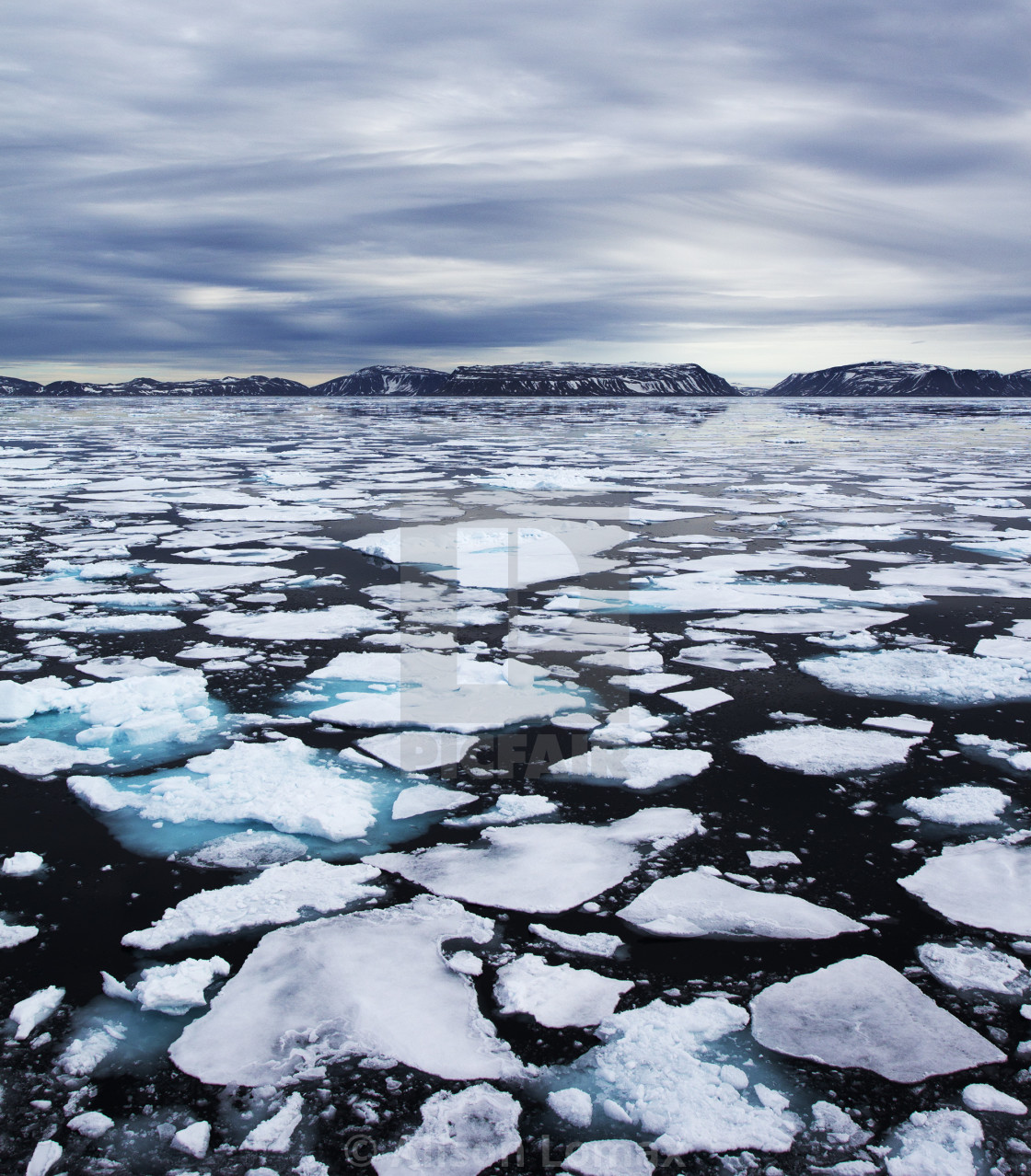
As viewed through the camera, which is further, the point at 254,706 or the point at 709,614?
the point at 709,614

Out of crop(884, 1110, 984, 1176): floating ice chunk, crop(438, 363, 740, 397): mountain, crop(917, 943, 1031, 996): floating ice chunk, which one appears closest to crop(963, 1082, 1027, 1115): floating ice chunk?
crop(884, 1110, 984, 1176): floating ice chunk

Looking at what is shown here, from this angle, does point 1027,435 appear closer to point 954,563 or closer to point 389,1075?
point 954,563

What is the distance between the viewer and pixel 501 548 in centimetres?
645

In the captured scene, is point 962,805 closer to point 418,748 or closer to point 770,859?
point 770,859

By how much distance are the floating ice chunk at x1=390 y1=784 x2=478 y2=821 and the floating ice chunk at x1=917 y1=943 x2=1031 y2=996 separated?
4.31 ft

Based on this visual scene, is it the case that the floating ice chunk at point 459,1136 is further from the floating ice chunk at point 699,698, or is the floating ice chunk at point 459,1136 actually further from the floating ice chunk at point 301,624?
the floating ice chunk at point 301,624

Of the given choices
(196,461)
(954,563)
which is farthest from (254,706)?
(196,461)

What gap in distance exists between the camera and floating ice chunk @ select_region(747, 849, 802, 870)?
2277mm

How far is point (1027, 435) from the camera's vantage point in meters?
24.4

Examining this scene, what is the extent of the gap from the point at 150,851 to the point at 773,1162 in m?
1.74

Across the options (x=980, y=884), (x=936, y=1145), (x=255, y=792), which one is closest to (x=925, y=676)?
(x=980, y=884)

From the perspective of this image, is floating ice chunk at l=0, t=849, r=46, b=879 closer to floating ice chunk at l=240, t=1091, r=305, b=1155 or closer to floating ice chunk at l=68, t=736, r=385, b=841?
floating ice chunk at l=68, t=736, r=385, b=841

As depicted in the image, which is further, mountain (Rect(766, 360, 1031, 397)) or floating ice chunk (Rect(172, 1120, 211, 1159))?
mountain (Rect(766, 360, 1031, 397))

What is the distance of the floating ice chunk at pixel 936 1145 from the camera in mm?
1395
